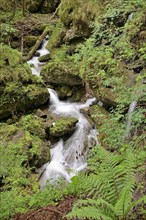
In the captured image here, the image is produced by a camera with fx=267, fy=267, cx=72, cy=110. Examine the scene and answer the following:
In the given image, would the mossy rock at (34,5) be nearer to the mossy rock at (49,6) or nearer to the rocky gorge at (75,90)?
the mossy rock at (49,6)

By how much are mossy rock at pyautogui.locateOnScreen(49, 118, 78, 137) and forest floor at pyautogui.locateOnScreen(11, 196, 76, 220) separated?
4.44 meters

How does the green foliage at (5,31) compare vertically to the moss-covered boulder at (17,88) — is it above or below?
above

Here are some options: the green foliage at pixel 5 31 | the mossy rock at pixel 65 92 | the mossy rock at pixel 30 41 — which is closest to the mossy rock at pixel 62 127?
the mossy rock at pixel 65 92

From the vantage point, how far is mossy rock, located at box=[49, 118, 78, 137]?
8125mm

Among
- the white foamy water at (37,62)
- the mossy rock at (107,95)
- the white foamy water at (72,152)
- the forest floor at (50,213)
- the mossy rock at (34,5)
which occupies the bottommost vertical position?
the white foamy water at (72,152)

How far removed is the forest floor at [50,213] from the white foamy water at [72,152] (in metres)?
3.13

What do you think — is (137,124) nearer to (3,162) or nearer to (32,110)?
(3,162)

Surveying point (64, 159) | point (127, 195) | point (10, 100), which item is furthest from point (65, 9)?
point (127, 195)

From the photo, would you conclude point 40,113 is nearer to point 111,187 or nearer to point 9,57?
point 9,57

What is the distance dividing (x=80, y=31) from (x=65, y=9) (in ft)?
4.90

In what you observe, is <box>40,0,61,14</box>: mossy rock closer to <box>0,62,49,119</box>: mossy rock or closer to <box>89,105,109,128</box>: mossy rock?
<box>0,62,49,119</box>: mossy rock

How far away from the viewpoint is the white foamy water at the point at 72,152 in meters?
7.26

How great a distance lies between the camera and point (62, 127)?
817 cm

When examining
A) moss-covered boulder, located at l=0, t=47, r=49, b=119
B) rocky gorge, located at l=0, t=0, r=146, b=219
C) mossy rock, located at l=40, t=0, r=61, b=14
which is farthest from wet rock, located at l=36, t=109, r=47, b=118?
mossy rock, located at l=40, t=0, r=61, b=14
